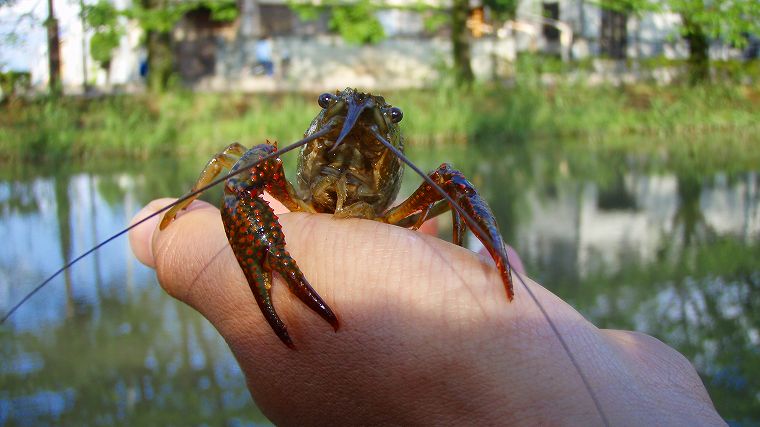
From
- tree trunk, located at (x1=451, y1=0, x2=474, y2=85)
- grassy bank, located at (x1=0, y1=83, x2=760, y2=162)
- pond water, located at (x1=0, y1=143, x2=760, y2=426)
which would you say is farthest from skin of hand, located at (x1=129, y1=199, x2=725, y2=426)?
tree trunk, located at (x1=451, y1=0, x2=474, y2=85)

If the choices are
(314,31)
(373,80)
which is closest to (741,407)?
(373,80)

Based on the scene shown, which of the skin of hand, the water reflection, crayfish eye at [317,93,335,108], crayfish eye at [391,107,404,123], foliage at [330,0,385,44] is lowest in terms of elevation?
the water reflection

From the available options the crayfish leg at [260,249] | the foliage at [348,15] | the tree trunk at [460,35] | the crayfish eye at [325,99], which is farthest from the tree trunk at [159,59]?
the crayfish leg at [260,249]

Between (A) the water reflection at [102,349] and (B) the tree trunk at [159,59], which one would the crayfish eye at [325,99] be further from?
(B) the tree trunk at [159,59]

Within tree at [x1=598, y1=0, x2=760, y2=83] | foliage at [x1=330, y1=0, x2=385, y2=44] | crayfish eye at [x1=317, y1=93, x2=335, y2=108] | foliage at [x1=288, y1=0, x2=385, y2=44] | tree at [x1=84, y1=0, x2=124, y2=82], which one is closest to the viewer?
crayfish eye at [x1=317, y1=93, x2=335, y2=108]

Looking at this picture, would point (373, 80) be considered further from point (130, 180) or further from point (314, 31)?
point (130, 180)

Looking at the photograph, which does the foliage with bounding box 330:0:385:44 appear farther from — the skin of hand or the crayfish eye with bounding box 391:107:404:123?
the skin of hand
